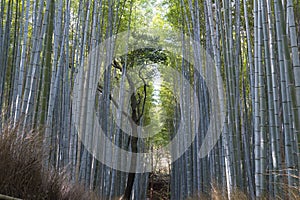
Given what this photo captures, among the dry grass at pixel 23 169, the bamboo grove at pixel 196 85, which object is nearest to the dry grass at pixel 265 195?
the bamboo grove at pixel 196 85

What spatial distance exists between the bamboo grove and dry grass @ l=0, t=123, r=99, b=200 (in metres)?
0.12

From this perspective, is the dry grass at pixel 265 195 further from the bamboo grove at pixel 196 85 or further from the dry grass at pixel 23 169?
the dry grass at pixel 23 169

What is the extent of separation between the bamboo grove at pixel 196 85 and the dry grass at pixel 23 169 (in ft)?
0.40

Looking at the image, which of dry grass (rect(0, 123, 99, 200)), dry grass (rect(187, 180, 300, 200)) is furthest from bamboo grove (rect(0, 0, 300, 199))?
dry grass (rect(0, 123, 99, 200))

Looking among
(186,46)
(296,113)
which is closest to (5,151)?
(296,113)

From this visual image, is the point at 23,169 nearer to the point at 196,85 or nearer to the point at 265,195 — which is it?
the point at 265,195

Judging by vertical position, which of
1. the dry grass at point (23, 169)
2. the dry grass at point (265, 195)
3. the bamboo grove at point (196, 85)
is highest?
the bamboo grove at point (196, 85)

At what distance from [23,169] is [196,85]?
4.07 metres

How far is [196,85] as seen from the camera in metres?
5.64

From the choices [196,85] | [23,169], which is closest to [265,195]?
[23,169]

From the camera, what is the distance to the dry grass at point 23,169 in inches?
70.7

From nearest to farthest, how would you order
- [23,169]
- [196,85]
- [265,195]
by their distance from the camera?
[23,169] → [265,195] → [196,85]

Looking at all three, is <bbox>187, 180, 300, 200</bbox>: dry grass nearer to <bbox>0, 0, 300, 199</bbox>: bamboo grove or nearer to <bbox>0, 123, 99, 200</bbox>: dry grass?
<bbox>0, 0, 300, 199</bbox>: bamboo grove

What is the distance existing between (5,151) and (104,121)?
13.3 feet
